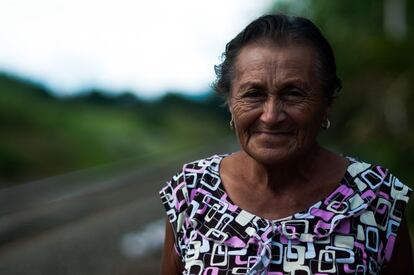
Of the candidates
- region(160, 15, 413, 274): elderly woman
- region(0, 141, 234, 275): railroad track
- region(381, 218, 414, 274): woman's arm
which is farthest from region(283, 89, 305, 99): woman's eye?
region(0, 141, 234, 275): railroad track

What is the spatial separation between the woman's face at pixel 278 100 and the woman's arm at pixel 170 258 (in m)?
0.45

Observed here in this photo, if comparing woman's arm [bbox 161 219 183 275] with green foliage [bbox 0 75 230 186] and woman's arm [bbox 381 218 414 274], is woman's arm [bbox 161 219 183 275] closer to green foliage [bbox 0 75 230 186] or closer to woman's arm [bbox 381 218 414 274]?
woman's arm [bbox 381 218 414 274]

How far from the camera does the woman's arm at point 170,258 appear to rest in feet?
8.72

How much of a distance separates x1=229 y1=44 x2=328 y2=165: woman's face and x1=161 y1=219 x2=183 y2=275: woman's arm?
0.45 m

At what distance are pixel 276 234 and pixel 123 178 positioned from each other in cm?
1567

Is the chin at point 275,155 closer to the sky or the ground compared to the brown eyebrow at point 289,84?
closer to the ground

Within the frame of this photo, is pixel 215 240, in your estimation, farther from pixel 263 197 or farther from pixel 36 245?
pixel 36 245

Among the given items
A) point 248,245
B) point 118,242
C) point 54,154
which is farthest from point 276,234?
point 54,154

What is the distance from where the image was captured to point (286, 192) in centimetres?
254

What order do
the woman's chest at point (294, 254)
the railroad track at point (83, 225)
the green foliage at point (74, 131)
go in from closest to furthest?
the woman's chest at point (294, 254) → the railroad track at point (83, 225) → the green foliage at point (74, 131)

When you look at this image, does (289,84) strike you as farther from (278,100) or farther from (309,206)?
(309,206)

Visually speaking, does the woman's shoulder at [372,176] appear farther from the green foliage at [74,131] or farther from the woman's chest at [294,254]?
the green foliage at [74,131]

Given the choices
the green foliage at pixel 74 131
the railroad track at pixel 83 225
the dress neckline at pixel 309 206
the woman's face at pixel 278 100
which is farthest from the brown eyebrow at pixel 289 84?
the green foliage at pixel 74 131

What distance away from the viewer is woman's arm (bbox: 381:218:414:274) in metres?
2.50
